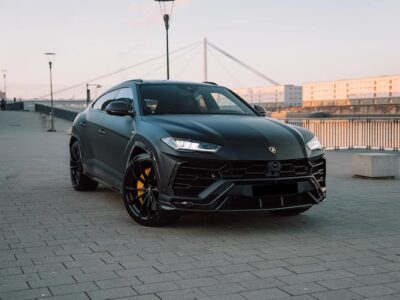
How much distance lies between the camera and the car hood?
5.37m

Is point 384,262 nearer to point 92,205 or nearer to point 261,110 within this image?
point 261,110

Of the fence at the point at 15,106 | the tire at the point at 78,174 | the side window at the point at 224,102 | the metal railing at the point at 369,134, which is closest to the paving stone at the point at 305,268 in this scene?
the side window at the point at 224,102

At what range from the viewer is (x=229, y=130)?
5531 millimetres

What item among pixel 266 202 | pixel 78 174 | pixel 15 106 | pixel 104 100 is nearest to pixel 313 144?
pixel 266 202

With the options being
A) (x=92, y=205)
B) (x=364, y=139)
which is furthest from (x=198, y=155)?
(x=364, y=139)

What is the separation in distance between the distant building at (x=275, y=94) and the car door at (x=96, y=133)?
10559 centimetres

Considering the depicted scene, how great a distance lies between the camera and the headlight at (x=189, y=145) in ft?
17.3

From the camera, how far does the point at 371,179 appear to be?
1004cm

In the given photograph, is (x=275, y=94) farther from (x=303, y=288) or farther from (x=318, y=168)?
(x=303, y=288)

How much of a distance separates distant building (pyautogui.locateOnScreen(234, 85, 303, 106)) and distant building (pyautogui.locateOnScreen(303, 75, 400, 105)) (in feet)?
11.7

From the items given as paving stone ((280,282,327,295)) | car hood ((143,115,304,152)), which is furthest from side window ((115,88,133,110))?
paving stone ((280,282,327,295))

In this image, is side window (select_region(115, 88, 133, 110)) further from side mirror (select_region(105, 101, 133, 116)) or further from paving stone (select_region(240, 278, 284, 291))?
paving stone (select_region(240, 278, 284, 291))

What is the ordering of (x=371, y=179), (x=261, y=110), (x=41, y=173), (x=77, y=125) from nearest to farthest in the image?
(x=261, y=110)
(x=77, y=125)
(x=371, y=179)
(x=41, y=173)

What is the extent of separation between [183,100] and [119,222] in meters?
1.55
